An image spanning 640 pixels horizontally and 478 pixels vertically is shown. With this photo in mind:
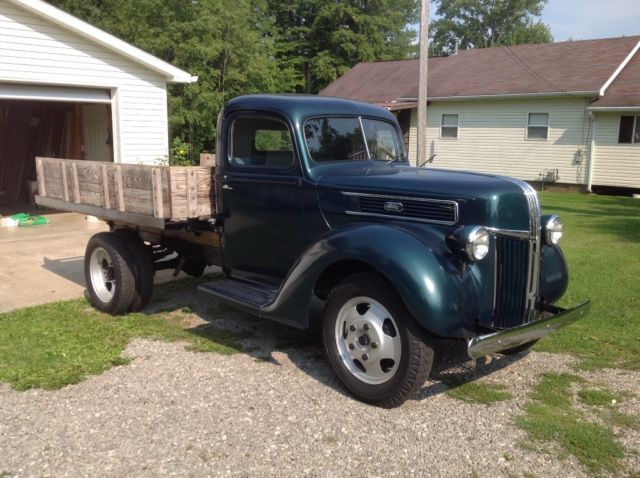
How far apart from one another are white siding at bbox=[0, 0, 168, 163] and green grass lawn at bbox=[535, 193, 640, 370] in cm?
811

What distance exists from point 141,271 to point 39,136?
1051 cm

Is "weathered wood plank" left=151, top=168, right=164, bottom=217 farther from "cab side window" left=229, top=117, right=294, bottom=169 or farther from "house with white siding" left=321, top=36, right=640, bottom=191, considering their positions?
"house with white siding" left=321, top=36, right=640, bottom=191

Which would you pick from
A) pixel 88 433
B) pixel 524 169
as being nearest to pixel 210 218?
pixel 88 433

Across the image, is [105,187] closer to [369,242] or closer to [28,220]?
[369,242]

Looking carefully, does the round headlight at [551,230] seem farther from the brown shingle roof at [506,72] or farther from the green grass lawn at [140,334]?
the brown shingle roof at [506,72]

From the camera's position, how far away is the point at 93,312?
19.5 ft

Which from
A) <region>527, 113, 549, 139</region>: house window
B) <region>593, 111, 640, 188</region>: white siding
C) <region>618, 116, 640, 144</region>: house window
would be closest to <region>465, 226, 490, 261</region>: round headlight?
<region>593, 111, 640, 188</region>: white siding

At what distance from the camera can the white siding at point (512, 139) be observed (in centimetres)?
1788

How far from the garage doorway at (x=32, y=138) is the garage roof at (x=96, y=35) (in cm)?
265

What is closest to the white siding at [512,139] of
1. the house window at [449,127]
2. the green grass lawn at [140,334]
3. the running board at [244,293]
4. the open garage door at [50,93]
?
the house window at [449,127]

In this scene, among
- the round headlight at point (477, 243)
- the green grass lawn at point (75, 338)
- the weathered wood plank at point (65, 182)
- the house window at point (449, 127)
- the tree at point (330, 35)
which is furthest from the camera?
the tree at point (330, 35)

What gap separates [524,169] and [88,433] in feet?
58.3

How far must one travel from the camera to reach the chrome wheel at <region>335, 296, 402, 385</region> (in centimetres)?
382

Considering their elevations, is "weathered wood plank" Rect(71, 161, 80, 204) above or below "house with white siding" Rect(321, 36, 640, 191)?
below
